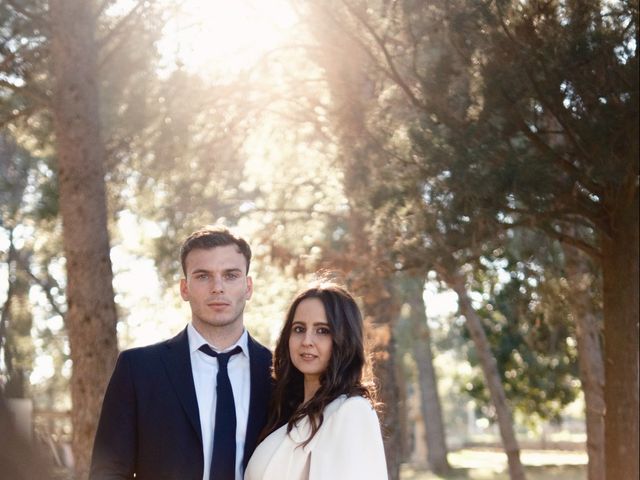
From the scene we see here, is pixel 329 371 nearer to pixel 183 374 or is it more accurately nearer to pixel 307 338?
pixel 307 338

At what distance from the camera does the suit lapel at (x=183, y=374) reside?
397 cm

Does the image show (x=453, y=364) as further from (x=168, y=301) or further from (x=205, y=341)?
(x=205, y=341)

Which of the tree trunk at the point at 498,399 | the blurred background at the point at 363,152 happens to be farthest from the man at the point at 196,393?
the tree trunk at the point at 498,399

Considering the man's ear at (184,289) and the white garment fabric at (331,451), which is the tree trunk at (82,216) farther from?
the white garment fabric at (331,451)

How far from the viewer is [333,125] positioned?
519 inches

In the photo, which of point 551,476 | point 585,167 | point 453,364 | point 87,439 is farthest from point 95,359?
point 453,364

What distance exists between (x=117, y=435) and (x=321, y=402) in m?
0.81

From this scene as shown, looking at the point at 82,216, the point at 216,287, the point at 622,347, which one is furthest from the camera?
the point at 622,347

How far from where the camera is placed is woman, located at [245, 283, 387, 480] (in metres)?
4.08

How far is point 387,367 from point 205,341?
34.8ft

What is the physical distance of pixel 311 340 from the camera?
169 inches

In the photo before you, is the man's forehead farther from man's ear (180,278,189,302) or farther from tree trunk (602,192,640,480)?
tree trunk (602,192,640,480)

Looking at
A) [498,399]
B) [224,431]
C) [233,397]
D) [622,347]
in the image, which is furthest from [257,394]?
[498,399]

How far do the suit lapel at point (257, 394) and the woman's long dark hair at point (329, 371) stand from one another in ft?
0.11
